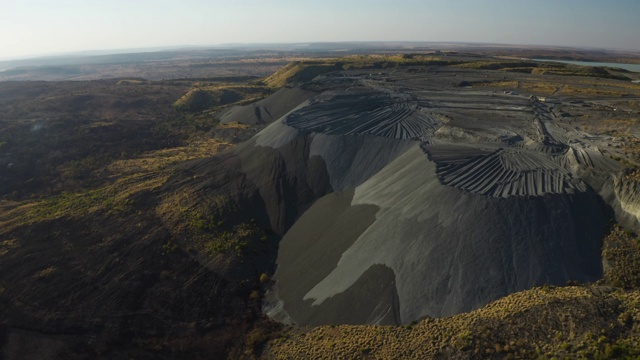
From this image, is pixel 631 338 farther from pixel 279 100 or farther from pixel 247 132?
pixel 279 100

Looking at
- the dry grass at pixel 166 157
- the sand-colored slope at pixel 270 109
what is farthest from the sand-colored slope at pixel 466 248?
the sand-colored slope at pixel 270 109

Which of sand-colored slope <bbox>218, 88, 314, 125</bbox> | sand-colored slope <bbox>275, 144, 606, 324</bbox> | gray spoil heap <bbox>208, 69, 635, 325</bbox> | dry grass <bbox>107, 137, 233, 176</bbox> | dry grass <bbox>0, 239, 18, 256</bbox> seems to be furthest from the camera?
sand-colored slope <bbox>218, 88, 314, 125</bbox>

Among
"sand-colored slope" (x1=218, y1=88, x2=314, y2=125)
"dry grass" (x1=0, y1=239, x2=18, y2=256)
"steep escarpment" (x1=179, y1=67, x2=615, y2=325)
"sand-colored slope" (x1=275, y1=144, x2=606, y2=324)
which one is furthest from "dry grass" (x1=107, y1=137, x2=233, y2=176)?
"sand-colored slope" (x1=275, y1=144, x2=606, y2=324)

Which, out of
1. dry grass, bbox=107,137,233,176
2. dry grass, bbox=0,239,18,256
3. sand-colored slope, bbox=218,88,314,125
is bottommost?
dry grass, bbox=0,239,18,256

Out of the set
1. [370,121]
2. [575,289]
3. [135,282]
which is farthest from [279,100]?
[575,289]

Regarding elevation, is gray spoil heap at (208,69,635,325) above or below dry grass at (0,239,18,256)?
above

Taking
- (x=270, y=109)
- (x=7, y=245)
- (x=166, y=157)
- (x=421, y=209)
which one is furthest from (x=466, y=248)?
(x=270, y=109)

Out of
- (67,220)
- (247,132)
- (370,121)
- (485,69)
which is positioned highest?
(485,69)

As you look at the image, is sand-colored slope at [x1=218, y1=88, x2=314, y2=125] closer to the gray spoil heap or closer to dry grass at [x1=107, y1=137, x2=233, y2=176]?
dry grass at [x1=107, y1=137, x2=233, y2=176]
